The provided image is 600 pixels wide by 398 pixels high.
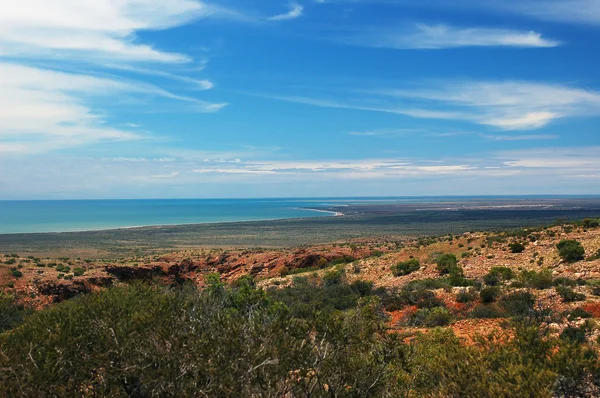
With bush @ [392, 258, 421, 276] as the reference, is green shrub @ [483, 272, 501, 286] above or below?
above

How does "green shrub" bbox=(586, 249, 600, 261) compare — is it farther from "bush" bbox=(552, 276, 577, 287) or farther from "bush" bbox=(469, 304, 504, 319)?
"bush" bbox=(469, 304, 504, 319)

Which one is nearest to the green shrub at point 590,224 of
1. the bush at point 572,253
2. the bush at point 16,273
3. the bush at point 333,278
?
the bush at point 572,253

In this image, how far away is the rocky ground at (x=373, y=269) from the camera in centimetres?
2216

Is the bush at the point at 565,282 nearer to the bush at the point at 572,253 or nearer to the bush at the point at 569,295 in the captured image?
the bush at the point at 569,295

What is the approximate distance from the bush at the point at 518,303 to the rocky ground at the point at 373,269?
2.25ft

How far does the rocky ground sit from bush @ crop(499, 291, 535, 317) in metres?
0.69

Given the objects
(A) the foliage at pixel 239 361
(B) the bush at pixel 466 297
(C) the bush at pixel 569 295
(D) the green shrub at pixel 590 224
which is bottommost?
(B) the bush at pixel 466 297

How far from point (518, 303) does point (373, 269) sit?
16.6 metres

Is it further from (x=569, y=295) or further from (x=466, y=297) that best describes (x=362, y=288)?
(x=569, y=295)

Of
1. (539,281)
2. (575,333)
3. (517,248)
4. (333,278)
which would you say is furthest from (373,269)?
(575,333)

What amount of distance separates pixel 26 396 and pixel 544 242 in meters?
34.3

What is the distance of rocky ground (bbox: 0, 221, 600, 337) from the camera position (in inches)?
872

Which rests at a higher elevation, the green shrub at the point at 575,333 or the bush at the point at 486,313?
the green shrub at the point at 575,333

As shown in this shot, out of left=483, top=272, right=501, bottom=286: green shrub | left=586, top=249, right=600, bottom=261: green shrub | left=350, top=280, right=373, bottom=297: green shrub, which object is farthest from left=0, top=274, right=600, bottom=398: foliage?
left=586, top=249, right=600, bottom=261: green shrub
